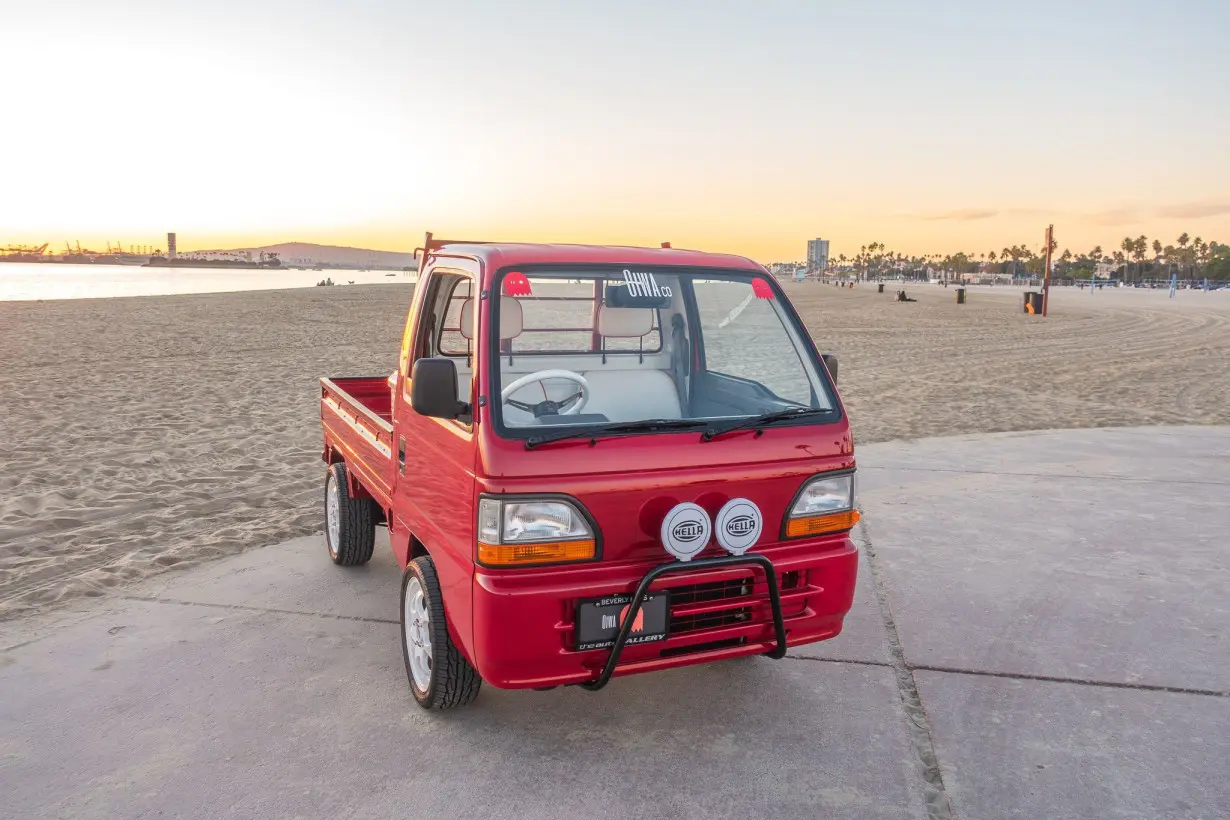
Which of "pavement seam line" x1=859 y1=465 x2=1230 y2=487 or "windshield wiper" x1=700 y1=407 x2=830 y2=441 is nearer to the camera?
"windshield wiper" x1=700 y1=407 x2=830 y2=441

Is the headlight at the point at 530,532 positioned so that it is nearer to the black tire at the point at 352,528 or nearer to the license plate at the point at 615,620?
the license plate at the point at 615,620

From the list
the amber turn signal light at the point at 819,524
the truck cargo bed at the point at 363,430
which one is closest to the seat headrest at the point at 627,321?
the truck cargo bed at the point at 363,430

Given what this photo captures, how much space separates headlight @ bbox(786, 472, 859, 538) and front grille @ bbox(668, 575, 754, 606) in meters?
0.29

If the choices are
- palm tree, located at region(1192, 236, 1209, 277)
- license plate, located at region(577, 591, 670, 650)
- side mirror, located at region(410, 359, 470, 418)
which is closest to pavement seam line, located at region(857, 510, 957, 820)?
license plate, located at region(577, 591, 670, 650)

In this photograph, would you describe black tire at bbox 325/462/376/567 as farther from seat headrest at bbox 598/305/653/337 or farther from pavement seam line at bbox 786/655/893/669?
pavement seam line at bbox 786/655/893/669

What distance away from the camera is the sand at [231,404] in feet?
20.9

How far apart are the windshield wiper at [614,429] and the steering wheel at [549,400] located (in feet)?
0.87

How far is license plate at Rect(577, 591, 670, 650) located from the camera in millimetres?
3375

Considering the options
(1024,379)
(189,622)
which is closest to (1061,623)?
(189,622)

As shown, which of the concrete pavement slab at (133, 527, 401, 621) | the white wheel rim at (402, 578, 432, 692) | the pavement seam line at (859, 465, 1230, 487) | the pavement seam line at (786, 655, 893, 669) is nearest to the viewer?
the white wheel rim at (402, 578, 432, 692)

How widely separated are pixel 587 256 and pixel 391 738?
215 centimetres

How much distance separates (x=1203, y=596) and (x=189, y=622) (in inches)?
221

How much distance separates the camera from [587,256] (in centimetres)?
397

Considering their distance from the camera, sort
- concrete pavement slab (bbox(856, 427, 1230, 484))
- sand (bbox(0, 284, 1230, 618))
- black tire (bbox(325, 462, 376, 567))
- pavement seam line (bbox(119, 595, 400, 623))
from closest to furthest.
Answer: pavement seam line (bbox(119, 595, 400, 623)), black tire (bbox(325, 462, 376, 567)), sand (bbox(0, 284, 1230, 618)), concrete pavement slab (bbox(856, 427, 1230, 484))
